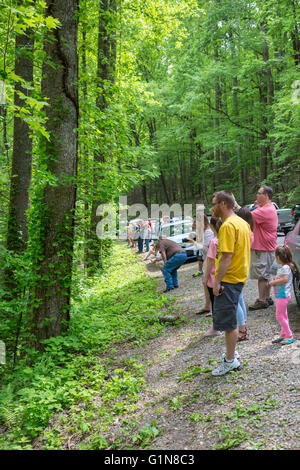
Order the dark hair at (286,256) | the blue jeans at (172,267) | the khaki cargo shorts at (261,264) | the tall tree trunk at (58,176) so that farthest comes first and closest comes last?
the blue jeans at (172,267), the khaki cargo shorts at (261,264), the tall tree trunk at (58,176), the dark hair at (286,256)

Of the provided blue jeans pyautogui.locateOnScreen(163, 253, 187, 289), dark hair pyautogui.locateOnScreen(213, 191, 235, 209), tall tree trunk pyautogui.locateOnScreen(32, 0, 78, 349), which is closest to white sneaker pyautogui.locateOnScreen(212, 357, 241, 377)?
dark hair pyautogui.locateOnScreen(213, 191, 235, 209)

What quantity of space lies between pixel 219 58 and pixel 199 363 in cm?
2573

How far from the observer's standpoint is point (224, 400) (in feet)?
12.6

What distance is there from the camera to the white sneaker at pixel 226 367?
4349 mm

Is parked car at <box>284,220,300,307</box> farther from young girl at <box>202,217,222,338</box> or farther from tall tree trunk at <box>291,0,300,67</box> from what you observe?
tall tree trunk at <box>291,0,300,67</box>

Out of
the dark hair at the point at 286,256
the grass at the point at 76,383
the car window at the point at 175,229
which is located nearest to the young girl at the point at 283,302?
the dark hair at the point at 286,256

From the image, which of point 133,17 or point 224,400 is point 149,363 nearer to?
point 224,400

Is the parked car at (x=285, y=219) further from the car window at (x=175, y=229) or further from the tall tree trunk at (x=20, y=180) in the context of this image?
the tall tree trunk at (x=20, y=180)

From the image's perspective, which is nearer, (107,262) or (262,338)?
(262,338)

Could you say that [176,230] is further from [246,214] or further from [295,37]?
[295,37]

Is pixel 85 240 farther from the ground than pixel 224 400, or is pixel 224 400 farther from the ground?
pixel 85 240

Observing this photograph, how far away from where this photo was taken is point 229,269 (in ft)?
13.5

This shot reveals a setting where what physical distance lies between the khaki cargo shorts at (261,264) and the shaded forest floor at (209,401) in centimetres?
89
